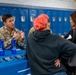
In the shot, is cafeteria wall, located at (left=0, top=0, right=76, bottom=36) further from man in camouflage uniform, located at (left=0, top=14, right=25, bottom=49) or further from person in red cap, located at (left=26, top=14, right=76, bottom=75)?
person in red cap, located at (left=26, top=14, right=76, bottom=75)

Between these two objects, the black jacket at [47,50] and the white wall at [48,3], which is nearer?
the black jacket at [47,50]

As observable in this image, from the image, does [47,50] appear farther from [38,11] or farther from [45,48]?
[38,11]

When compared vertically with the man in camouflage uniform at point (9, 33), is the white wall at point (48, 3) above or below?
above

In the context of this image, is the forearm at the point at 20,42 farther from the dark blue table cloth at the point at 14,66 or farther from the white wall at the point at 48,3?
the white wall at the point at 48,3

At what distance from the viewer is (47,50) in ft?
6.93

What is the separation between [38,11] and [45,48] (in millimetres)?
3620

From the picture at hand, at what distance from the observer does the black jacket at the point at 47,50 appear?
6.86 feet

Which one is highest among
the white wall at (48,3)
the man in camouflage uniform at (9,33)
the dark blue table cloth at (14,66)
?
the white wall at (48,3)

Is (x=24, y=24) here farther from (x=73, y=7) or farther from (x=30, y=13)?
(x=73, y=7)

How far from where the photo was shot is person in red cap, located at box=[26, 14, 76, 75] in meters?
2.09

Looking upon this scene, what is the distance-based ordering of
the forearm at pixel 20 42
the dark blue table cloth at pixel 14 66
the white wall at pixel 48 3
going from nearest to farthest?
the dark blue table cloth at pixel 14 66, the forearm at pixel 20 42, the white wall at pixel 48 3

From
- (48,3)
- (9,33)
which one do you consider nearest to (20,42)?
(9,33)

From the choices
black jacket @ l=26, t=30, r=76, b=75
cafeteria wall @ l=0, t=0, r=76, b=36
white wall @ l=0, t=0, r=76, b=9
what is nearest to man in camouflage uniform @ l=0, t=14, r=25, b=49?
black jacket @ l=26, t=30, r=76, b=75

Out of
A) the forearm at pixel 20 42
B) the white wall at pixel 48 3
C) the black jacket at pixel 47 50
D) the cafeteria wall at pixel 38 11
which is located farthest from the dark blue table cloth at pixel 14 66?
the white wall at pixel 48 3
